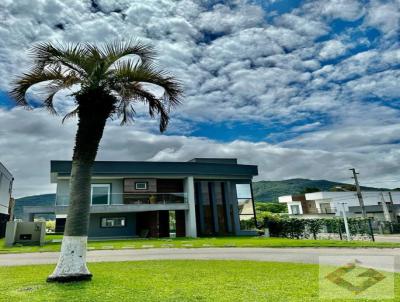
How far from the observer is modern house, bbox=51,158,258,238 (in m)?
26.1

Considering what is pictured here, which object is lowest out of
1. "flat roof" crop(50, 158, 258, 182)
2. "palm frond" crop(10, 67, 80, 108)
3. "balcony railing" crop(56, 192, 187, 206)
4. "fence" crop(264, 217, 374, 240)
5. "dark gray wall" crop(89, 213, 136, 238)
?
"fence" crop(264, 217, 374, 240)

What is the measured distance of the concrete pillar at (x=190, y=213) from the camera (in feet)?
90.7

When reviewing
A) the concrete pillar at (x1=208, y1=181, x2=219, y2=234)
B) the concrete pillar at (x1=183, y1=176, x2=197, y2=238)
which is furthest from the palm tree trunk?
the concrete pillar at (x1=208, y1=181, x2=219, y2=234)

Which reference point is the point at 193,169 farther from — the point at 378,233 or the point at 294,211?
the point at 294,211

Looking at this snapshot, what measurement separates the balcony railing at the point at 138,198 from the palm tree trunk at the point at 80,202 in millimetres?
18372

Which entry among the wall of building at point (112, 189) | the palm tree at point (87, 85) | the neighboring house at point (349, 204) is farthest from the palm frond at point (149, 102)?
the neighboring house at point (349, 204)

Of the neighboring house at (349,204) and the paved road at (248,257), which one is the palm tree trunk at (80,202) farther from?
the neighboring house at (349,204)

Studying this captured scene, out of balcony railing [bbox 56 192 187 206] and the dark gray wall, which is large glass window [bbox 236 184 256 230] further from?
the dark gray wall

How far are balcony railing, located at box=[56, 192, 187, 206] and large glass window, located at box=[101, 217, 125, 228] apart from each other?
274cm

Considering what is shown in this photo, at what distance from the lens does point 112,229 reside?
28.0 metres

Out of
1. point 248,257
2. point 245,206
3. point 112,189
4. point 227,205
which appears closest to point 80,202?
point 248,257

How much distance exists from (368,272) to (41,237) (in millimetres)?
19085

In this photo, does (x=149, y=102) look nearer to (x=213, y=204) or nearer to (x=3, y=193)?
(x=213, y=204)

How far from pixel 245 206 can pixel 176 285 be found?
25.6 meters
